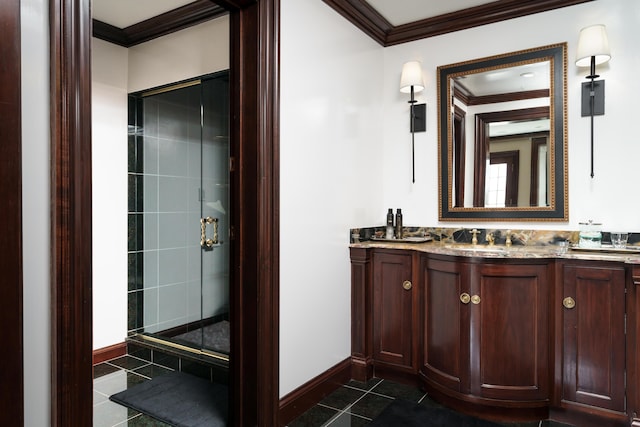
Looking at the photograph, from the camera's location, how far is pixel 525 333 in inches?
92.3

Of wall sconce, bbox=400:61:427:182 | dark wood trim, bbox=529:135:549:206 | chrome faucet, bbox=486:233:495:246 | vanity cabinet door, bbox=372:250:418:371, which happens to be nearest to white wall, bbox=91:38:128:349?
vanity cabinet door, bbox=372:250:418:371

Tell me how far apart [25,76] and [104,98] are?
220 centimetres

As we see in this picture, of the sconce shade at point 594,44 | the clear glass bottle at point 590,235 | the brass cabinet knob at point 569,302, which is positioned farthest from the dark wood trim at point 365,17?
the brass cabinet knob at point 569,302

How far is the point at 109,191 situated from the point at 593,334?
3305mm

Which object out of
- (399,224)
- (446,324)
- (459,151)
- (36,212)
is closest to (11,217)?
(36,212)

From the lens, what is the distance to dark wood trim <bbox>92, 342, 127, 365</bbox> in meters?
3.15

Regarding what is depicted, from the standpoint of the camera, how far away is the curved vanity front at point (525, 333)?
219cm

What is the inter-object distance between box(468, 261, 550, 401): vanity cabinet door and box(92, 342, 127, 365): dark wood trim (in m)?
2.56

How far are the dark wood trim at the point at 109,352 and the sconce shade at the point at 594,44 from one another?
12.2 feet

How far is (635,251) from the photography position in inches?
89.9

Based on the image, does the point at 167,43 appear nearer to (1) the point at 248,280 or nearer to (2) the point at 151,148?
(2) the point at 151,148

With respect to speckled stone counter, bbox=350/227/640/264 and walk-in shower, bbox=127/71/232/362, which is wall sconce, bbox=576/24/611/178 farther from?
walk-in shower, bbox=127/71/232/362

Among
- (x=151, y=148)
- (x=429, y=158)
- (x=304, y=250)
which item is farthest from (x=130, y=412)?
(x=429, y=158)

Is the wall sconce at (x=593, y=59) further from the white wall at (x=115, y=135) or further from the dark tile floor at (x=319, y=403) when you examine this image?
the white wall at (x=115, y=135)
